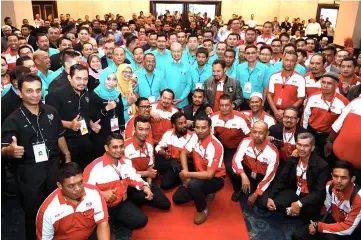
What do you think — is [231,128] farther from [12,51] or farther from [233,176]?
[12,51]

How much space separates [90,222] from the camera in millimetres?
2703

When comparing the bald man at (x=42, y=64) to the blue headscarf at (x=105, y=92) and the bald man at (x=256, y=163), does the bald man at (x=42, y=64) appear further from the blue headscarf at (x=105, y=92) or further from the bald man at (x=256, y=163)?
the bald man at (x=256, y=163)

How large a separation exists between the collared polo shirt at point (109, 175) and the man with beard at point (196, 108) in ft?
4.52

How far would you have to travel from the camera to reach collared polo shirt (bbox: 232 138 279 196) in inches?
147

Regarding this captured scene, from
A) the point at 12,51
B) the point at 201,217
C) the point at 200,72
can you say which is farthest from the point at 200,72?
the point at 12,51

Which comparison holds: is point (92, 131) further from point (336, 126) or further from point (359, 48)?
point (359, 48)

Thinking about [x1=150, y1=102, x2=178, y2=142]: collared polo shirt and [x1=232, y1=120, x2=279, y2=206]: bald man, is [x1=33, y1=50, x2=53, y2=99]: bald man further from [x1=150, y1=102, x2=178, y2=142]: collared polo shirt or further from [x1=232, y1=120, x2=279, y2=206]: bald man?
[x1=232, y1=120, x2=279, y2=206]: bald man

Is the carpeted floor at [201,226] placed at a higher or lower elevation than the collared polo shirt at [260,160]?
lower

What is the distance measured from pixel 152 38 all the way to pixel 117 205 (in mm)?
4055

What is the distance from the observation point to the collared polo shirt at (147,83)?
4754 mm

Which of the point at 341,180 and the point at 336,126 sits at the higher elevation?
the point at 336,126

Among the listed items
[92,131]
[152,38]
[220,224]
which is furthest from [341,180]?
[152,38]

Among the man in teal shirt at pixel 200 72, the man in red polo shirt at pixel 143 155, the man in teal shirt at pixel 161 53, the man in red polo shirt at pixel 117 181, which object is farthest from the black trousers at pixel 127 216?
the man in teal shirt at pixel 161 53

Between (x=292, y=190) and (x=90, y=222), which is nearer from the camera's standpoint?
(x=90, y=222)
